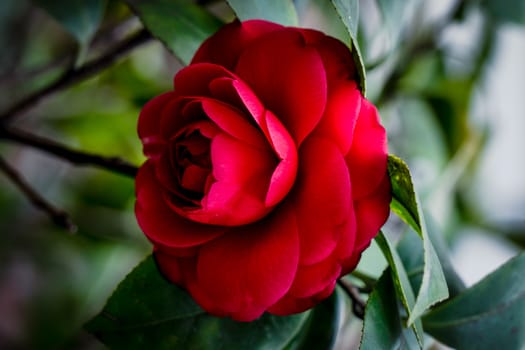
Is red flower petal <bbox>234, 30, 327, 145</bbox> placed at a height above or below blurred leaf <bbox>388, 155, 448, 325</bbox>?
above

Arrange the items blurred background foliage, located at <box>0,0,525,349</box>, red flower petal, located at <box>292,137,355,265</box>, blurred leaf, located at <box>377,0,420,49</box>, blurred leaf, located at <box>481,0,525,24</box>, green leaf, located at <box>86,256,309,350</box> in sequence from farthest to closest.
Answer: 1. blurred background foliage, located at <box>0,0,525,349</box>
2. blurred leaf, located at <box>481,0,525,24</box>
3. blurred leaf, located at <box>377,0,420,49</box>
4. green leaf, located at <box>86,256,309,350</box>
5. red flower petal, located at <box>292,137,355,265</box>

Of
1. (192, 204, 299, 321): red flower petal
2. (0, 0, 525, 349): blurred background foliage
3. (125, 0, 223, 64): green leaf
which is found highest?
(125, 0, 223, 64): green leaf

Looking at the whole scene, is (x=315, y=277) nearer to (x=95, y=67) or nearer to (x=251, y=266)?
(x=251, y=266)

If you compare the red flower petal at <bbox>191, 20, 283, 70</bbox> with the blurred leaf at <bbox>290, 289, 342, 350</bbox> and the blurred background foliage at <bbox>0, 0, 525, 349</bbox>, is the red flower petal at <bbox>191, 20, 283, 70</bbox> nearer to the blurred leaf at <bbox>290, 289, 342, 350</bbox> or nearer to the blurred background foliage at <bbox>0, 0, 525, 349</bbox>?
the blurred leaf at <bbox>290, 289, 342, 350</bbox>

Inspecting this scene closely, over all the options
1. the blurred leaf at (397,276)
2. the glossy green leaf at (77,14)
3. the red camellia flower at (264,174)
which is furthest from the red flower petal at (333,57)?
the glossy green leaf at (77,14)

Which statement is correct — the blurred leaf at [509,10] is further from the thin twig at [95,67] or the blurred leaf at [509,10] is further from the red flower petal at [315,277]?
the red flower petal at [315,277]

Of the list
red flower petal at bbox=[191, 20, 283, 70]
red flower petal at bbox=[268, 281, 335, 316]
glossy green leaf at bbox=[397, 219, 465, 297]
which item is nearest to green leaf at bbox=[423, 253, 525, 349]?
glossy green leaf at bbox=[397, 219, 465, 297]
